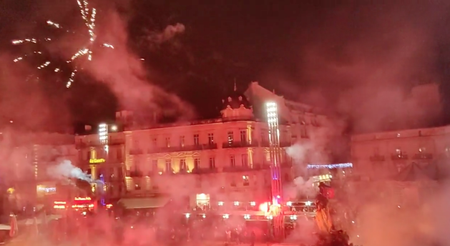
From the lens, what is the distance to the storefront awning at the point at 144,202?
67.4 feet

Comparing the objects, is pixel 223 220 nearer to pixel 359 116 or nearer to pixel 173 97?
pixel 173 97

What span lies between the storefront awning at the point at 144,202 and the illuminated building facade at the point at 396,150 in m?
10.2

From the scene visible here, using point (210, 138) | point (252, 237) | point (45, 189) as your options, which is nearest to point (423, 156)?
point (210, 138)

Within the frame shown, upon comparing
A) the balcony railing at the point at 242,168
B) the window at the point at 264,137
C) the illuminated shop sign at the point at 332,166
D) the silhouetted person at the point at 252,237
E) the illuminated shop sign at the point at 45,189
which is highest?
the window at the point at 264,137

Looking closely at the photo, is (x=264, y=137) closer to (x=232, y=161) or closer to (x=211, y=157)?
(x=232, y=161)

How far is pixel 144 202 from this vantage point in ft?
70.1

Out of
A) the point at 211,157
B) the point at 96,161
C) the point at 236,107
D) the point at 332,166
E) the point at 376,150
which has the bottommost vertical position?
the point at 332,166

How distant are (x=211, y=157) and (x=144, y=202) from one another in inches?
164

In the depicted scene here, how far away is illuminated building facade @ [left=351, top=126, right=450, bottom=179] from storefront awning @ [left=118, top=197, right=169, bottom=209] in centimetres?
1016

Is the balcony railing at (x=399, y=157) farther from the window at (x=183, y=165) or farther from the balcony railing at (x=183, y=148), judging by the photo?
the window at (x=183, y=165)

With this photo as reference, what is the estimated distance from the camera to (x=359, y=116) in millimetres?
23125

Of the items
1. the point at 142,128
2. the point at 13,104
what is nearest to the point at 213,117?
the point at 142,128

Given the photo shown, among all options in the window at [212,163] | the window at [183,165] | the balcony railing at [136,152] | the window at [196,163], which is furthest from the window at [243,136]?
the balcony railing at [136,152]

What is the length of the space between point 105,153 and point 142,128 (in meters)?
2.83
